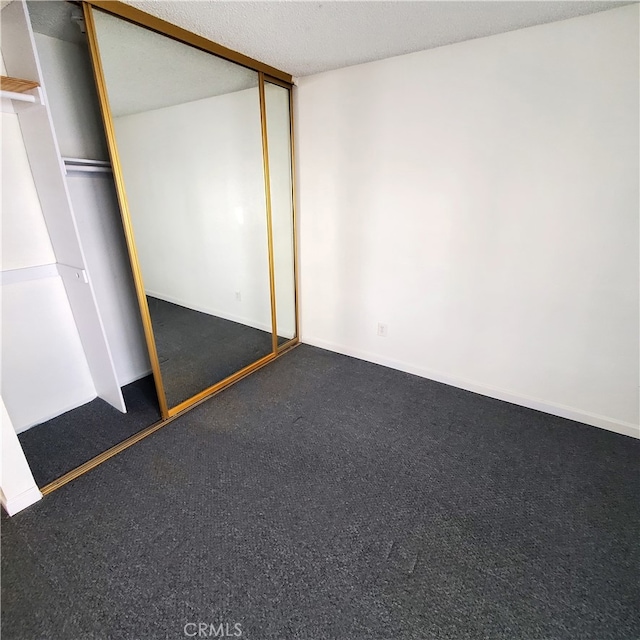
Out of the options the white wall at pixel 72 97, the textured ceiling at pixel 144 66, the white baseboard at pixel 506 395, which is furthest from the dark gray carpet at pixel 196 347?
the textured ceiling at pixel 144 66

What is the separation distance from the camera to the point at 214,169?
9.25 feet

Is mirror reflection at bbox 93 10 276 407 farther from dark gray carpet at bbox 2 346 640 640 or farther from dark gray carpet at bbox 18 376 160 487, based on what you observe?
dark gray carpet at bbox 2 346 640 640

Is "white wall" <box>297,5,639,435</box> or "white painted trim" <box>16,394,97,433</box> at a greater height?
"white wall" <box>297,5,639,435</box>

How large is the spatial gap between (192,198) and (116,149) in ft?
3.06

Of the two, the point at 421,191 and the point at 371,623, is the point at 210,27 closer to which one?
the point at 421,191

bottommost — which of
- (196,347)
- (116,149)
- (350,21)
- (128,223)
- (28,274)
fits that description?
(196,347)

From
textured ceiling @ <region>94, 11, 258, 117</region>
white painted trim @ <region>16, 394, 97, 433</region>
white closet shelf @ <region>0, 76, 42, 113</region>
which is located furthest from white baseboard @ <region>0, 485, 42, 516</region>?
textured ceiling @ <region>94, 11, 258, 117</region>

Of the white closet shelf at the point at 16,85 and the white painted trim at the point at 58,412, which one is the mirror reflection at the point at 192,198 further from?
the white painted trim at the point at 58,412

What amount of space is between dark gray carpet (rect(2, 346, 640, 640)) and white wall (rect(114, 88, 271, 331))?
1129 millimetres

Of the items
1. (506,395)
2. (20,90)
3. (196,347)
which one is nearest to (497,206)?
(506,395)

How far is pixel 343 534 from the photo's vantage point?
1.56 metres

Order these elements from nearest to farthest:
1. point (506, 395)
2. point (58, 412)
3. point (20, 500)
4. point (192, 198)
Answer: point (20, 500) → point (58, 412) → point (506, 395) → point (192, 198)

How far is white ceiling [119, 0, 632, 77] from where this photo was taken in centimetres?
165

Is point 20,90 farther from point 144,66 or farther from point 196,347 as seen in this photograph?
point 196,347
